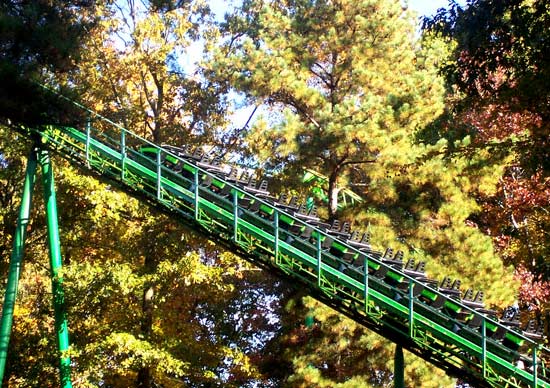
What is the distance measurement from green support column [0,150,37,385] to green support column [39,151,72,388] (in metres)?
0.24

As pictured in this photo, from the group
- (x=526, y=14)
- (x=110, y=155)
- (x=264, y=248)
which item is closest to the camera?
(x=526, y=14)

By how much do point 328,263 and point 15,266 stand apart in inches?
220

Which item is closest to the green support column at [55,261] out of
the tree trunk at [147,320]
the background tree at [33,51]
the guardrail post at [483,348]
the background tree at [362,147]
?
the tree trunk at [147,320]

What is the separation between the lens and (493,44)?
9758 mm

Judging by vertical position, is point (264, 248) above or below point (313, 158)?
below

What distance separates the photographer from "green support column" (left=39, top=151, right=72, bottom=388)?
44.8 feet

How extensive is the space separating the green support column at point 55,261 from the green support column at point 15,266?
24cm

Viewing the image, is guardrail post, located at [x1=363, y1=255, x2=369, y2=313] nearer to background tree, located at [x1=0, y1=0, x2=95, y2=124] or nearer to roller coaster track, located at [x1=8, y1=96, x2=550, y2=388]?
roller coaster track, located at [x1=8, y1=96, x2=550, y2=388]

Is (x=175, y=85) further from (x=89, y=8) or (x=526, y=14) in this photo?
(x=526, y=14)

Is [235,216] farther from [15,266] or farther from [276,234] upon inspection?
[15,266]

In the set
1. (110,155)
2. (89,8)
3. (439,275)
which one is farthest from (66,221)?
(439,275)

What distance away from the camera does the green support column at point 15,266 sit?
13.3 m

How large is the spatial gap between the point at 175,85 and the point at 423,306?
9583 mm

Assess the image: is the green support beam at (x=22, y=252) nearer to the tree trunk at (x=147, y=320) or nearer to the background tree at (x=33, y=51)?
the tree trunk at (x=147, y=320)
